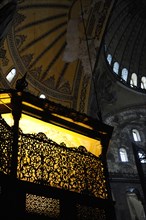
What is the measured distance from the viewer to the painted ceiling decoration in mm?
9852

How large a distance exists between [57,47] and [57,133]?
7.10 m

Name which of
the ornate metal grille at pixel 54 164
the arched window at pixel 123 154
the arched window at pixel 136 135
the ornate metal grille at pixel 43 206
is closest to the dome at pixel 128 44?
the arched window at pixel 136 135

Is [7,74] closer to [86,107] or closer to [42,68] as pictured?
[42,68]

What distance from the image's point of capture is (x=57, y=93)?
36.9ft

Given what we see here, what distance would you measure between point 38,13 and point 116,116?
20.5 feet

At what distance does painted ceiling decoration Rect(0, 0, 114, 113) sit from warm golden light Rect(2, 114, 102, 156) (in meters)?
5.27

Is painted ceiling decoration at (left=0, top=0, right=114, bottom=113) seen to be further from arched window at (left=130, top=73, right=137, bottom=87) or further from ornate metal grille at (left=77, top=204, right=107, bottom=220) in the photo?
ornate metal grille at (left=77, top=204, right=107, bottom=220)

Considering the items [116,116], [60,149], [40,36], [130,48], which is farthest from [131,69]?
[60,149]

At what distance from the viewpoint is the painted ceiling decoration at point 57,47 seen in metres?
9.85

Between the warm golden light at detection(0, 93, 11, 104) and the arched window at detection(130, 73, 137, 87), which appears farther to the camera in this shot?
the arched window at detection(130, 73, 137, 87)

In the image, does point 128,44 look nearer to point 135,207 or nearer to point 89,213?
point 135,207

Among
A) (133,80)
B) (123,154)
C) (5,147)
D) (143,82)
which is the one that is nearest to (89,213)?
(5,147)

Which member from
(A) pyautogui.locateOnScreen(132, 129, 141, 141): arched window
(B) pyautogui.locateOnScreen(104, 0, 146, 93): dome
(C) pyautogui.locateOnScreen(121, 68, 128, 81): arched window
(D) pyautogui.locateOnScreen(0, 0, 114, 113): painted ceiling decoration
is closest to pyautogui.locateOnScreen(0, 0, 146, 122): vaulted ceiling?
(D) pyautogui.locateOnScreen(0, 0, 114, 113): painted ceiling decoration

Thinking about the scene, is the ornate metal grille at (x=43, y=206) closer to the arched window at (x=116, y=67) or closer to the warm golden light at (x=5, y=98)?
the warm golden light at (x=5, y=98)
